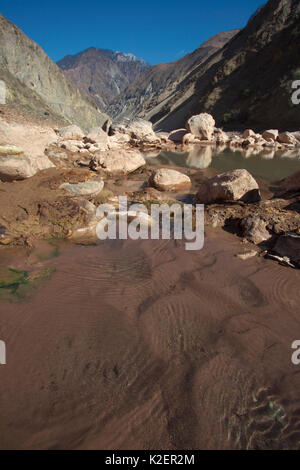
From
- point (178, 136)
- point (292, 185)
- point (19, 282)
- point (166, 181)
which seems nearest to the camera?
point (19, 282)

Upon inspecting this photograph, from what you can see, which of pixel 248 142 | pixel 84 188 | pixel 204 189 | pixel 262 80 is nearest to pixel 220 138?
pixel 248 142

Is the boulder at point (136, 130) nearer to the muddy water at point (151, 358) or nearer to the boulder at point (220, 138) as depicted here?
the boulder at point (220, 138)

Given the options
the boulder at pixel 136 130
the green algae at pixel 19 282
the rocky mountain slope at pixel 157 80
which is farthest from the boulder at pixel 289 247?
the rocky mountain slope at pixel 157 80

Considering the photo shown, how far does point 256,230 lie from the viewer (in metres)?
4.09

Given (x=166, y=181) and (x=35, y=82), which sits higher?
(x=35, y=82)

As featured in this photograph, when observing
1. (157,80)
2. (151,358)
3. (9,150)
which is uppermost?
(157,80)

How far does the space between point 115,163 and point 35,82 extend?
81.3 ft

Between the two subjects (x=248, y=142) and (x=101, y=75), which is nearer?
(x=248, y=142)

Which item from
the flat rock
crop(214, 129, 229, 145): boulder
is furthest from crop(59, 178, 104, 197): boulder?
crop(214, 129, 229, 145): boulder

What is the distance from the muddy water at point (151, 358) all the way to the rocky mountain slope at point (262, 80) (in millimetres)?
24549

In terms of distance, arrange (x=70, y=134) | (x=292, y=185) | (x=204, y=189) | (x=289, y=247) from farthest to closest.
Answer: (x=70, y=134), (x=204, y=189), (x=292, y=185), (x=289, y=247)

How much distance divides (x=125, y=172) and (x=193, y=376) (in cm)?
747

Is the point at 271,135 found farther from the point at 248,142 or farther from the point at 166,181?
the point at 166,181

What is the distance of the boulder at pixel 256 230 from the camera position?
13.1ft
